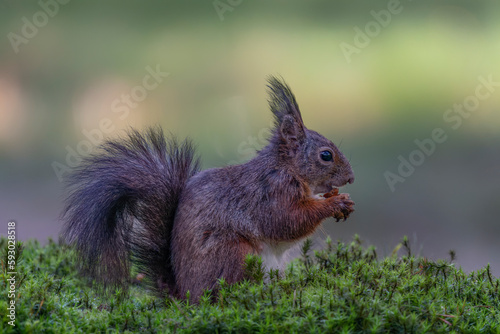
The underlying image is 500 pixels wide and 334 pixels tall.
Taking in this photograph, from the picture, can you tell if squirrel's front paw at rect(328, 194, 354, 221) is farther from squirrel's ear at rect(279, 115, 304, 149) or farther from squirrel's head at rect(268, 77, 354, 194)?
squirrel's ear at rect(279, 115, 304, 149)

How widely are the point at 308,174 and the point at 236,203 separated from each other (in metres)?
0.36

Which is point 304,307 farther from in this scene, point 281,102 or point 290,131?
point 281,102

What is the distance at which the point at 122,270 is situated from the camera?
2.12 metres

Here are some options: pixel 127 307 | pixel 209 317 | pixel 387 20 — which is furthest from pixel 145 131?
pixel 387 20

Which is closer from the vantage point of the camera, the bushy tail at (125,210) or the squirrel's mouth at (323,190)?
the bushy tail at (125,210)

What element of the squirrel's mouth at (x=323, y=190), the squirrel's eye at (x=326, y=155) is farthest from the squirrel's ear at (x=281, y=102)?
the squirrel's mouth at (x=323, y=190)

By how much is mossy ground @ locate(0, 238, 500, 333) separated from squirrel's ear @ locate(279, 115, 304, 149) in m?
0.55

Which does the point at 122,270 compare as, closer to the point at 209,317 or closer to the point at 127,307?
the point at 127,307

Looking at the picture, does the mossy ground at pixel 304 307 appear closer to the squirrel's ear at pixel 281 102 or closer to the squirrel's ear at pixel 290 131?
the squirrel's ear at pixel 290 131

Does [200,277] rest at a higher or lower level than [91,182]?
lower

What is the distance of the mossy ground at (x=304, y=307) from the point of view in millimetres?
1476

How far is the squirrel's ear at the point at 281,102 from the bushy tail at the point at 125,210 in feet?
1.52

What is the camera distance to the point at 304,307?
155 cm

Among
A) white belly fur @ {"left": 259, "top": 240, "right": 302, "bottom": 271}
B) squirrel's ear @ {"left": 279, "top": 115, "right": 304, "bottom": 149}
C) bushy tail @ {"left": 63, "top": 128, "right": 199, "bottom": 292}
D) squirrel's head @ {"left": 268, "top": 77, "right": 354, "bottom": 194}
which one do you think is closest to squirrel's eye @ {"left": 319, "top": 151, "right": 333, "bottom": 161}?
squirrel's head @ {"left": 268, "top": 77, "right": 354, "bottom": 194}
